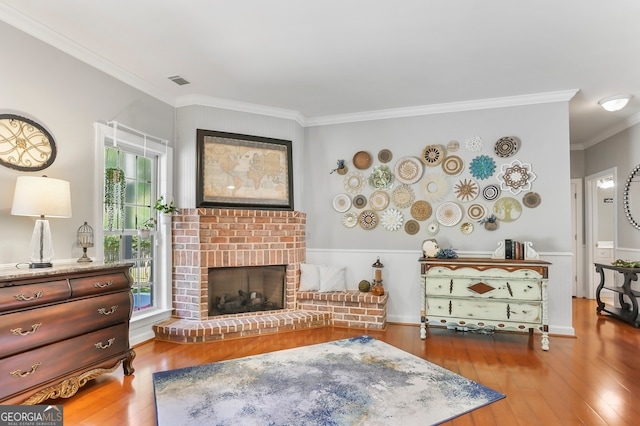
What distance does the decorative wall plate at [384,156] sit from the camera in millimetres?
4504

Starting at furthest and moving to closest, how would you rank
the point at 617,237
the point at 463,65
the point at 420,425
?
the point at 617,237 < the point at 463,65 < the point at 420,425

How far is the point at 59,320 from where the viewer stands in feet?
7.32

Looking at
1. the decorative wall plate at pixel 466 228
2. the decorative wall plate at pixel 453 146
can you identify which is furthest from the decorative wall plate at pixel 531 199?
the decorative wall plate at pixel 453 146

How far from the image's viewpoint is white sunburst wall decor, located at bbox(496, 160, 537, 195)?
4023mm

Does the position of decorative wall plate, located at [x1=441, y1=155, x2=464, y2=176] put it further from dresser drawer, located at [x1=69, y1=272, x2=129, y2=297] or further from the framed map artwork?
dresser drawer, located at [x1=69, y1=272, x2=129, y2=297]

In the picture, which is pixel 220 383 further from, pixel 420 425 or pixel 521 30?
pixel 521 30

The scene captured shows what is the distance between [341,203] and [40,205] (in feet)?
10.4

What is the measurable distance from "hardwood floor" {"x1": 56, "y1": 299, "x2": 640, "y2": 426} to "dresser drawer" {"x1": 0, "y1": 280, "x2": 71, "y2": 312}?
72cm

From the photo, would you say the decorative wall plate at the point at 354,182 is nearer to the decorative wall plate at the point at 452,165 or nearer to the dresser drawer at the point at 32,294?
the decorative wall plate at the point at 452,165

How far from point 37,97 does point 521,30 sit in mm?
3678

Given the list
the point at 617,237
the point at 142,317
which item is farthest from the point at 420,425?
the point at 617,237

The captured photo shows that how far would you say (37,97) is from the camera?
2.65m

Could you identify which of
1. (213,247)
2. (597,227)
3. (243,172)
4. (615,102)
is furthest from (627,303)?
(213,247)

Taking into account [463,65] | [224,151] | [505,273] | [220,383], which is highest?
[463,65]
